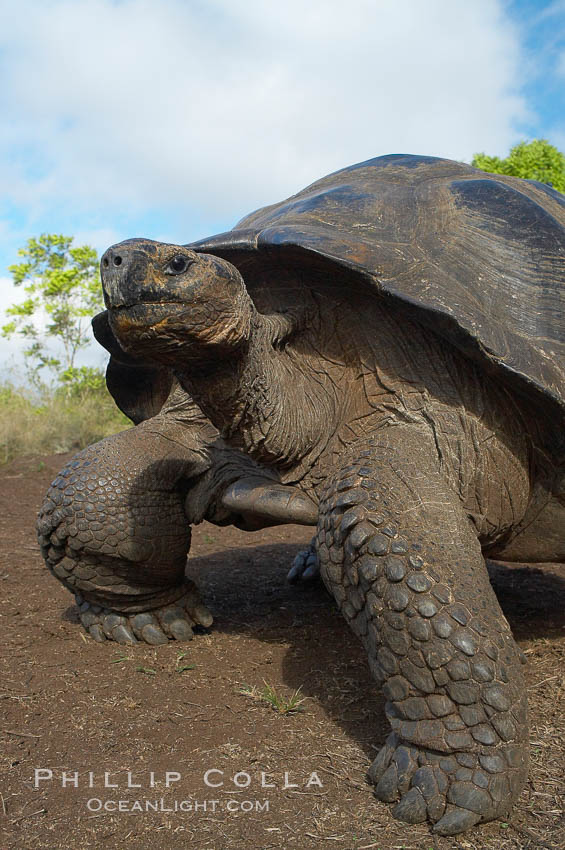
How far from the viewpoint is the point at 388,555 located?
2.08 metres

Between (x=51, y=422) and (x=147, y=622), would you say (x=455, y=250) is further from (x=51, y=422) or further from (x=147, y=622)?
(x=51, y=422)

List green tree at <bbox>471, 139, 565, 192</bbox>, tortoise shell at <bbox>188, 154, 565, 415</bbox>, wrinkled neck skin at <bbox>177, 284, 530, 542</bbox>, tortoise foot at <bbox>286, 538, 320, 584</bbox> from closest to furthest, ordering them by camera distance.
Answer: tortoise shell at <bbox>188, 154, 565, 415</bbox> → wrinkled neck skin at <bbox>177, 284, 530, 542</bbox> → tortoise foot at <bbox>286, 538, 320, 584</bbox> → green tree at <bbox>471, 139, 565, 192</bbox>

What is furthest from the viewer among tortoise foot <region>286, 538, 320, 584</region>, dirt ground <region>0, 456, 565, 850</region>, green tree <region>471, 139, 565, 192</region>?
green tree <region>471, 139, 565, 192</region>

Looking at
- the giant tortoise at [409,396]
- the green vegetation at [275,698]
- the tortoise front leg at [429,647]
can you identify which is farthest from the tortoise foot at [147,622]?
the tortoise front leg at [429,647]

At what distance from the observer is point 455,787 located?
190cm

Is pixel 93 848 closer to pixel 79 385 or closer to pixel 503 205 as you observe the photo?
pixel 503 205

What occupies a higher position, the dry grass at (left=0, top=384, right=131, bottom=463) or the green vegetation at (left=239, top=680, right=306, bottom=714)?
the dry grass at (left=0, top=384, right=131, bottom=463)

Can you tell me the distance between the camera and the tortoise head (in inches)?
79.6

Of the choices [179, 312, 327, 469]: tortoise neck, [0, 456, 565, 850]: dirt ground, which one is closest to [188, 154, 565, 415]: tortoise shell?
[179, 312, 327, 469]: tortoise neck

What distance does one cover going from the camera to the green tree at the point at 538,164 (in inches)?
443

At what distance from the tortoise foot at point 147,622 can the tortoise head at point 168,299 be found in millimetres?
1647

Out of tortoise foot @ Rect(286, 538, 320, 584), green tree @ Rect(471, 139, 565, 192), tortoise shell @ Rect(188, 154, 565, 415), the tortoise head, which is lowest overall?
tortoise foot @ Rect(286, 538, 320, 584)

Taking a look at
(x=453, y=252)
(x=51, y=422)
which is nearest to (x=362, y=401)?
(x=453, y=252)

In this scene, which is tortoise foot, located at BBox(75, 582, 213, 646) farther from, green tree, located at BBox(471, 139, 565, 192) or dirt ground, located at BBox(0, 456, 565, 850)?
green tree, located at BBox(471, 139, 565, 192)
